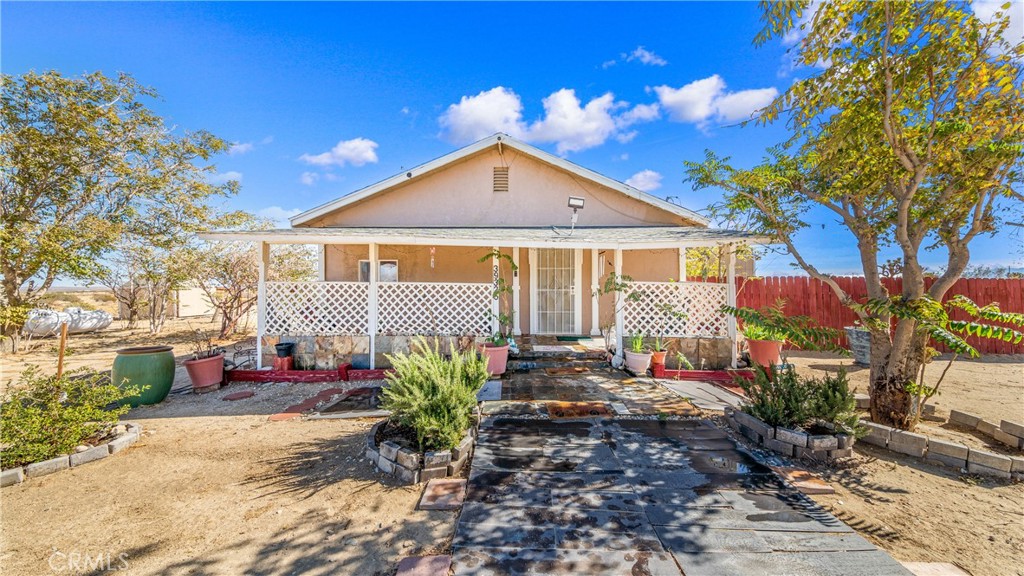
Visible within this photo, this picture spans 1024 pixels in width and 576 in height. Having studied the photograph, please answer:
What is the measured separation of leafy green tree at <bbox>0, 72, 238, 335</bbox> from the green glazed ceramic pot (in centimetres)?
788

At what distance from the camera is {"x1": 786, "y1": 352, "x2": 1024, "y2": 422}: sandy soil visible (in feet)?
18.4

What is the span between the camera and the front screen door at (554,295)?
34.1 feet

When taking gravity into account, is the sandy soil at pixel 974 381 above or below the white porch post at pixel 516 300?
below

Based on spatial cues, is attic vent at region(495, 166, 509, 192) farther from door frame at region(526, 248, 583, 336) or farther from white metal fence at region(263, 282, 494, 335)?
white metal fence at region(263, 282, 494, 335)

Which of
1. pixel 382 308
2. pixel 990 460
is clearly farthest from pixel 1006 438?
pixel 382 308

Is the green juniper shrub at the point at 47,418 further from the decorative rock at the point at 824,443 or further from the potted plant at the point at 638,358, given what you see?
the decorative rock at the point at 824,443

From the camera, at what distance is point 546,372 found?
7.23 meters

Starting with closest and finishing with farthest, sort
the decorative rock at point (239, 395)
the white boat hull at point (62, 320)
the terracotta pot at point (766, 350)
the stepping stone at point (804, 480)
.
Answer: the stepping stone at point (804, 480) → the decorative rock at point (239, 395) → the terracotta pot at point (766, 350) → the white boat hull at point (62, 320)

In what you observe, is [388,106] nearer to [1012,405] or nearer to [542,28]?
[542,28]

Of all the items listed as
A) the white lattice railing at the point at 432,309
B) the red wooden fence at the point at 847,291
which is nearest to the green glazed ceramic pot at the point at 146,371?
the white lattice railing at the point at 432,309

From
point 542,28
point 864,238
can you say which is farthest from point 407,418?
point 542,28

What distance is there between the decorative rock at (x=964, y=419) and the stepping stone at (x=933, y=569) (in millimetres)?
3819

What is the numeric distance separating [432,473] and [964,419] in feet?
22.6

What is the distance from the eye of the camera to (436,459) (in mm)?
3574
